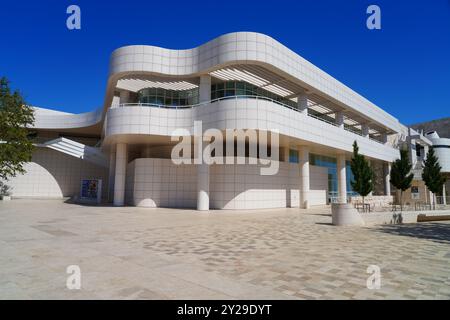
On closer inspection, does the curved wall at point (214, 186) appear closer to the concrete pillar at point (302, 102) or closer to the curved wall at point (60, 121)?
the concrete pillar at point (302, 102)

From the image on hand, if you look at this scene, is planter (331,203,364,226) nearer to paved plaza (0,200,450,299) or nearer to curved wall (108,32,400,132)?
paved plaza (0,200,450,299)

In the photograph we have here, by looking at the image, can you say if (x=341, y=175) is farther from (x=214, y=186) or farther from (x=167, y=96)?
(x=167, y=96)

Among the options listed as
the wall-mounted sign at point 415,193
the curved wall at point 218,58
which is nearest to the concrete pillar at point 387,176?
the wall-mounted sign at point 415,193

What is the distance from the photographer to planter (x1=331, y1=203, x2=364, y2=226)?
1659 cm

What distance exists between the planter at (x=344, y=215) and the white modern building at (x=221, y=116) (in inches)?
362

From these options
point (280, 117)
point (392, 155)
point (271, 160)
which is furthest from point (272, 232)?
point (392, 155)

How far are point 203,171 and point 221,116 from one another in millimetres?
5557

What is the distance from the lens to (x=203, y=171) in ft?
85.5

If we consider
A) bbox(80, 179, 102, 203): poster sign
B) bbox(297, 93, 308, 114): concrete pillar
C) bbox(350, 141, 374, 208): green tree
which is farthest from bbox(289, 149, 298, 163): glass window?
bbox(80, 179, 102, 203): poster sign

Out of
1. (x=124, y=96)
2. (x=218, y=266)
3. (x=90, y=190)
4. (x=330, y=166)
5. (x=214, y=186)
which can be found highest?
(x=124, y=96)

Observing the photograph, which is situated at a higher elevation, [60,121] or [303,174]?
[60,121]

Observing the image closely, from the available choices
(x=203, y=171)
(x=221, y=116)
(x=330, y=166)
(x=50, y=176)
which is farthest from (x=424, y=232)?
(x=50, y=176)

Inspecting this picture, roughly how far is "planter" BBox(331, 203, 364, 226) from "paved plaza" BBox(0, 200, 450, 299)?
4807 mm
